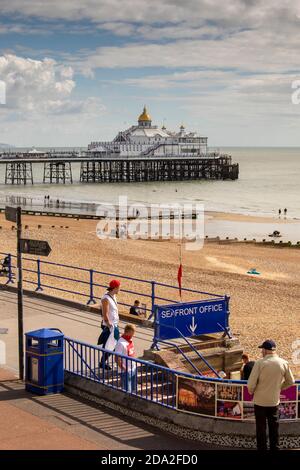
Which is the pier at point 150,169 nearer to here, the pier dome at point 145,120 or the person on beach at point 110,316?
the pier dome at point 145,120

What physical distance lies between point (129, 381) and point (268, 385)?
103 inches

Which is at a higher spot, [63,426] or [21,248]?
[21,248]

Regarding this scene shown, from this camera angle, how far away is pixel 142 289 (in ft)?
75.7

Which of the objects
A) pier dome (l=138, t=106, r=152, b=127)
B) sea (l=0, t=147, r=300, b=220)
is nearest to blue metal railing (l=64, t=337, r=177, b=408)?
sea (l=0, t=147, r=300, b=220)

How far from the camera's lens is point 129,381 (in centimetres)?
964

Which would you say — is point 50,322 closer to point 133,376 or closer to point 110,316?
point 110,316

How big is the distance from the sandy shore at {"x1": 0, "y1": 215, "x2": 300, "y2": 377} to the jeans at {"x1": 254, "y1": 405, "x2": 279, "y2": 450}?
20.8 ft

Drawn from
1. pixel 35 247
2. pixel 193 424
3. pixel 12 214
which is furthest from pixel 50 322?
pixel 193 424

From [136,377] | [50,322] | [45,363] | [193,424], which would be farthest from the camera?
[50,322]

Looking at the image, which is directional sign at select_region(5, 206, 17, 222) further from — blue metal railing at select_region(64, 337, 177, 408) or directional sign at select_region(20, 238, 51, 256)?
blue metal railing at select_region(64, 337, 177, 408)

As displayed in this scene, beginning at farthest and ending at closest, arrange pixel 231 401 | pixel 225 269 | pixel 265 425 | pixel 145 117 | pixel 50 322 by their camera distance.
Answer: pixel 145 117, pixel 225 269, pixel 50 322, pixel 231 401, pixel 265 425

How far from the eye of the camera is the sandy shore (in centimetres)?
1842
